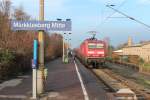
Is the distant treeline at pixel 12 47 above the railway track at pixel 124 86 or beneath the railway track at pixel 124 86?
above

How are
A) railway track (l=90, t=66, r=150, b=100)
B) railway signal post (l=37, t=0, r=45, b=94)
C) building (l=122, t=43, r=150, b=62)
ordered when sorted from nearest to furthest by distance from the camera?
railway signal post (l=37, t=0, r=45, b=94), railway track (l=90, t=66, r=150, b=100), building (l=122, t=43, r=150, b=62)

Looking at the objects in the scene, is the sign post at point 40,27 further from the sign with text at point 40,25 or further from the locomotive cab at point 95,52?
the locomotive cab at point 95,52

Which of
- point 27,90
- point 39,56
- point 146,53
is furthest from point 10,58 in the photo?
point 146,53

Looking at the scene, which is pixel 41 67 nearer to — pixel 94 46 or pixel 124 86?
pixel 124 86

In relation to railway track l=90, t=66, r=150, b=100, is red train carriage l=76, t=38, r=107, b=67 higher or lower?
higher

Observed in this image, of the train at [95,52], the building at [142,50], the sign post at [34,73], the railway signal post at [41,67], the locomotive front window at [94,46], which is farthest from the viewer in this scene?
the building at [142,50]

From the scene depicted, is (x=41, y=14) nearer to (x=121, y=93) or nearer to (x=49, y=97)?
(x=49, y=97)

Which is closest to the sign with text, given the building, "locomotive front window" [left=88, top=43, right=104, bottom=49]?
"locomotive front window" [left=88, top=43, right=104, bottom=49]

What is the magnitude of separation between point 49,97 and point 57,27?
3.15 m

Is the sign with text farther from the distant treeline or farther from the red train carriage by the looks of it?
the red train carriage

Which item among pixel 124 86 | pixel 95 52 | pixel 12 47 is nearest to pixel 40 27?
pixel 124 86

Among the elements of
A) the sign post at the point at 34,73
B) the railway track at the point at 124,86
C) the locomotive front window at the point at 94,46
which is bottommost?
the railway track at the point at 124,86

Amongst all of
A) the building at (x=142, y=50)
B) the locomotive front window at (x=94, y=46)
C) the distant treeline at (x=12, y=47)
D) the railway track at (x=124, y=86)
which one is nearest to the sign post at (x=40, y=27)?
the railway track at (x=124, y=86)

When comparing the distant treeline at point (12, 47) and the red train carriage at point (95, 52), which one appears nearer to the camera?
the distant treeline at point (12, 47)
